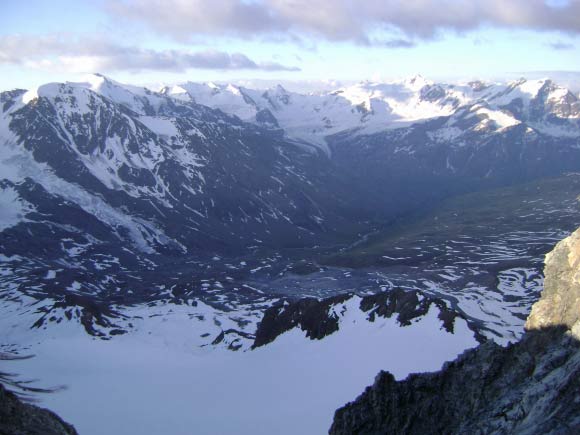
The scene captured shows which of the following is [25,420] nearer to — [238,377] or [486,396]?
[486,396]

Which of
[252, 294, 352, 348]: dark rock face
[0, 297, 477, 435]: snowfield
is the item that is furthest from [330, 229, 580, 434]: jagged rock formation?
[252, 294, 352, 348]: dark rock face

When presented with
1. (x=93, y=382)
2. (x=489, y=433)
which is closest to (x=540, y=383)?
(x=489, y=433)

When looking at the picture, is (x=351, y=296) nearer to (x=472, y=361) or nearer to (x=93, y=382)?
(x=93, y=382)

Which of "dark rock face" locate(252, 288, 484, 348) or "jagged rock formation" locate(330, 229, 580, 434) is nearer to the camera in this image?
"jagged rock formation" locate(330, 229, 580, 434)

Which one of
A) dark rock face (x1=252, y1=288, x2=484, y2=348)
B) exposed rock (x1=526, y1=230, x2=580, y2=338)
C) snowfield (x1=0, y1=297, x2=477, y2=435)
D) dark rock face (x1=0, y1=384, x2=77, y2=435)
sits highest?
exposed rock (x1=526, y1=230, x2=580, y2=338)

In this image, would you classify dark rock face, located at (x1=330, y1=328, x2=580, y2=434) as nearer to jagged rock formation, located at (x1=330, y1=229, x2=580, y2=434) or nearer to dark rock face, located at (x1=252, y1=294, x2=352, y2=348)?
jagged rock formation, located at (x1=330, y1=229, x2=580, y2=434)

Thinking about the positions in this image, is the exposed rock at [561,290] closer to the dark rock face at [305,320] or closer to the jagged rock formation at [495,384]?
the jagged rock formation at [495,384]
